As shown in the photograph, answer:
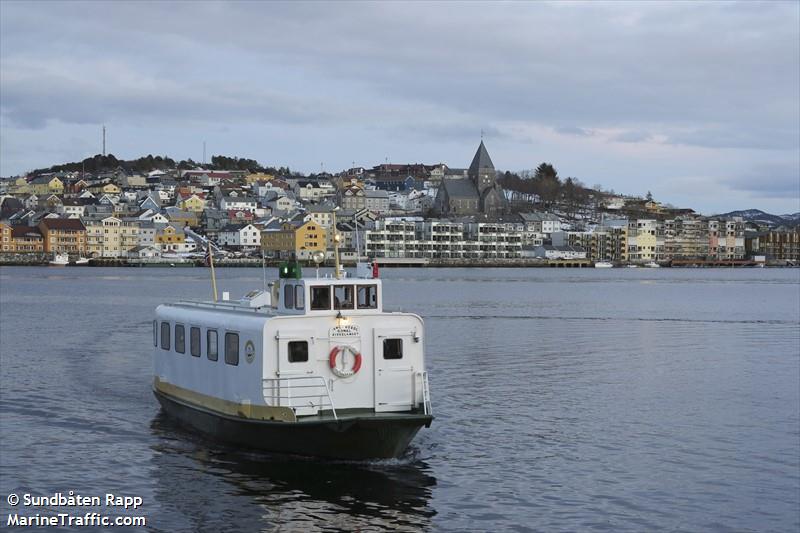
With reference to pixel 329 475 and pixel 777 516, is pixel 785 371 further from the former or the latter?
pixel 329 475

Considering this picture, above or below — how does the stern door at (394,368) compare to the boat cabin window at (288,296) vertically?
below

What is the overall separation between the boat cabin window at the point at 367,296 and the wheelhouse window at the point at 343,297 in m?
0.18

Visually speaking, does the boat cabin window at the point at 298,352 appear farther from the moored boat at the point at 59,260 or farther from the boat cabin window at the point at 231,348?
the moored boat at the point at 59,260

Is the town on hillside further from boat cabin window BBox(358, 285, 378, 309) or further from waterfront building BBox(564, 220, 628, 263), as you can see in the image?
boat cabin window BBox(358, 285, 378, 309)

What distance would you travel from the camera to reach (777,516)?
15773 mm

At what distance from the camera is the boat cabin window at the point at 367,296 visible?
18219 millimetres

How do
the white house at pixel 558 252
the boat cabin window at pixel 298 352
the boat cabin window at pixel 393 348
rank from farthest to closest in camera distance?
the white house at pixel 558 252, the boat cabin window at pixel 393 348, the boat cabin window at pixel 298 352

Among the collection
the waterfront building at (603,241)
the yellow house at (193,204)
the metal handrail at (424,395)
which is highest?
the yellow house at (193,204)

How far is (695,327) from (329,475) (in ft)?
110

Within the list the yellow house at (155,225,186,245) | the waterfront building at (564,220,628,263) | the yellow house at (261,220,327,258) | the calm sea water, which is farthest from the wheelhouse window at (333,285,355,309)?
the waterfront building at (564,220,628,263)

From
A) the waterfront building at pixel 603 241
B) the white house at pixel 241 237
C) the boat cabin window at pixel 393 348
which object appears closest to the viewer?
the boat cabin window at pixel 393 348

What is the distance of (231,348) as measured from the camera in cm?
1853

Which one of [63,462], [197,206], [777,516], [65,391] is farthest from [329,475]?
[197,206]

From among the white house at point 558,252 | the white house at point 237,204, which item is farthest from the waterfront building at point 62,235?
the white house at point 558,252
